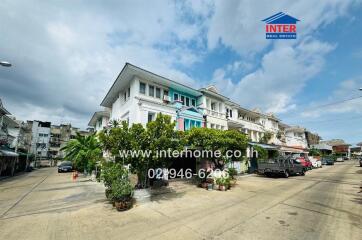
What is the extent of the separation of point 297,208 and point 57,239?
10.3 m

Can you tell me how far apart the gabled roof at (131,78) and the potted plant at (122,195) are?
401 inches

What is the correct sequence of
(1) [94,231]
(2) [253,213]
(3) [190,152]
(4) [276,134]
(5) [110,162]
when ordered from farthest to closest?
(4) [276,134] → (3) [190,152] → (5) [110,162] → (2) [253,213] → (1) [94,231]

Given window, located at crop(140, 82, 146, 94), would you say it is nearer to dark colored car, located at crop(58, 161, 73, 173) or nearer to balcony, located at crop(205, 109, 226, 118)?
balcony, located at crop(205, 109, 226, 118)

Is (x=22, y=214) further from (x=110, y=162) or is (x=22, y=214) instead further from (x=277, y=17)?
(x=277, y=17)

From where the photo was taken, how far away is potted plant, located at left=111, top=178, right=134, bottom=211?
30.2 ft

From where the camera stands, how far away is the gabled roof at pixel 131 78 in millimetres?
16655

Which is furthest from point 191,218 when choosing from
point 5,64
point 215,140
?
point 5,64

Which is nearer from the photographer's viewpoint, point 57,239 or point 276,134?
point 57,239

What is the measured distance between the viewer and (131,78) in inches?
711

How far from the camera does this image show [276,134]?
42.6 m

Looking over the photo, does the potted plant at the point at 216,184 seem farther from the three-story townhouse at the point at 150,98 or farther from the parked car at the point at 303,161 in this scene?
the parked car at the point at 303,161

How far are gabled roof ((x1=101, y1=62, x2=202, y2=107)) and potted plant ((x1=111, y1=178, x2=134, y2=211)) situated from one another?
10.2m

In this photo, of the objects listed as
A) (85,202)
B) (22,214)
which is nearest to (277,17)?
(85,202)

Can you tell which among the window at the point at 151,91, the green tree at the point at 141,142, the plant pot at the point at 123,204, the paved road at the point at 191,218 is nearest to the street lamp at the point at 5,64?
the green tree at the point at 141,142
